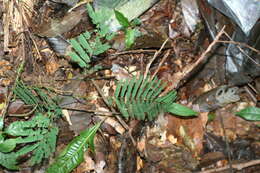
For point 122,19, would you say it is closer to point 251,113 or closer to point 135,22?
point 135,22

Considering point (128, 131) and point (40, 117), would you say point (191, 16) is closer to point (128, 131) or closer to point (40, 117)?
point (128, 131)

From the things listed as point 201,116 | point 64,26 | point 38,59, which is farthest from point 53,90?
point 201,116

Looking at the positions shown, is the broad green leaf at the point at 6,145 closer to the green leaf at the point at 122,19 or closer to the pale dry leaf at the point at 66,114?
the pale dry leaf at the point at 66,114

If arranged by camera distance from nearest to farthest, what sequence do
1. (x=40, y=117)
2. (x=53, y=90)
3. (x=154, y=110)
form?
(x=40, y=117)
(x=154, y=110)
(x=53, y=90)

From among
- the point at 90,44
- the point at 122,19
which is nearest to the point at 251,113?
the point at 122,19

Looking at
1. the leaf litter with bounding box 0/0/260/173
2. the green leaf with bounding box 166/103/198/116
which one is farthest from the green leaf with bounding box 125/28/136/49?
the green leaf with bounding box 166/103/198/116

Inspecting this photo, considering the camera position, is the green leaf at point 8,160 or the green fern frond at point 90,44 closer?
the green leaf at point 8,160

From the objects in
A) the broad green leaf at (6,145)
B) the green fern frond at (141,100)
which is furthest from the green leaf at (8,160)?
the green fern frond at (141,100)
